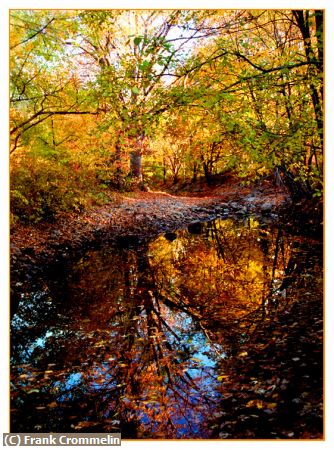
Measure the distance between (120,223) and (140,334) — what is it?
32.0 feet

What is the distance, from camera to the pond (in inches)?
166

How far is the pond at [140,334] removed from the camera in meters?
4.21

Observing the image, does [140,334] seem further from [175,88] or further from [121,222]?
[121,222]

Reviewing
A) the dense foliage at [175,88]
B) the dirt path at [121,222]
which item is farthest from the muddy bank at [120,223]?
the dense foliage at [175,88]

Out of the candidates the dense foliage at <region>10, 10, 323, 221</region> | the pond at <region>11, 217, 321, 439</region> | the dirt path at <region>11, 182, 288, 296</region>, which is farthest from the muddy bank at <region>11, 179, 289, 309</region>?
the dense foliage at <region>10, 10, 323, 221</region>

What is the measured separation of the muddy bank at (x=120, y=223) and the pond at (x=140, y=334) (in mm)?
761

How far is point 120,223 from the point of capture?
1559 cm

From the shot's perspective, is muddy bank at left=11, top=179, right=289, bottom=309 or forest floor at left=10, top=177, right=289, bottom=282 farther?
forest floor at left=10, top=177, right=289, bottom=282

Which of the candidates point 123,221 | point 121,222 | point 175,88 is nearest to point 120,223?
point 121,222

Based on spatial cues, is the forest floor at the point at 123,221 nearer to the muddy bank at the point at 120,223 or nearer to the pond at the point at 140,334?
the muddy bank at the point at 120,223

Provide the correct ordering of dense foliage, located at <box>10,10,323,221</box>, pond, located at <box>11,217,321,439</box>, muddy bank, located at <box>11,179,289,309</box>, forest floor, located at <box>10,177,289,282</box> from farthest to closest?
forest floor, located at <box>10,177,289,282</box> → muddy bank, located at <box>11,179,289,309</box> → dense foliage, located at <box>10,10,323,221</box> → pond, located at <box>11,217,321,439</box>

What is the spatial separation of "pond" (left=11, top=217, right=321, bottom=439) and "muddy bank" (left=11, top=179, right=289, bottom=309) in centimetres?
76

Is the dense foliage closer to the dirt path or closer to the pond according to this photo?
the dirt path

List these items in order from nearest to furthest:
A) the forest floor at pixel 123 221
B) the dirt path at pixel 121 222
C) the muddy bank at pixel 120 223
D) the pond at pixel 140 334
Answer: the pond at pixel 140 334
the muddy bank at pixel 120 223
the dirt path at pixel 121 222
the forest floor at pixel 123 221
